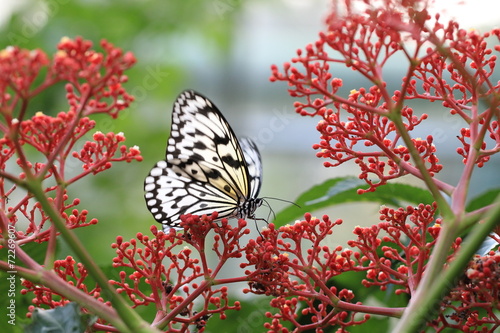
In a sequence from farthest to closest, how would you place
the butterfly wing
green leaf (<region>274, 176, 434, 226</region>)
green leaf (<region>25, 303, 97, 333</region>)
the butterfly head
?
the butterfly wing < the butterfly head < green leaf (<region>274, 176, 434, 226</region>) < green leaf (<region>25, 303, 97, 333</region>)

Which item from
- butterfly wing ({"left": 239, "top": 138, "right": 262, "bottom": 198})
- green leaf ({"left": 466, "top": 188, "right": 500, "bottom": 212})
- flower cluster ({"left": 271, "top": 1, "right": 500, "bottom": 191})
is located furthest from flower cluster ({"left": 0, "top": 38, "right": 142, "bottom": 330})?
green leaf ({"left": 466, "top": 188, "right": 500, "bottom": 212})

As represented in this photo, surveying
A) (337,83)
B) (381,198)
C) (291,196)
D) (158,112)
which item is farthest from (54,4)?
(337,83)

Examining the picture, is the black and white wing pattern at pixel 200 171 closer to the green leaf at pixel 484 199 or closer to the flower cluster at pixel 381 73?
the flower cluster at pixel 381 73

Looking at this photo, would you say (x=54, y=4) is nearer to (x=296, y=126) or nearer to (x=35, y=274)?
(x=296, y=126)

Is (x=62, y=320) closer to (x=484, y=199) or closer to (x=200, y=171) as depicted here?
(x=200, y=171)

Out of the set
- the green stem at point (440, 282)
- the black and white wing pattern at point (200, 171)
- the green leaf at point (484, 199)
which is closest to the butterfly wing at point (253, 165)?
the black and white wing pattern at point (200, 171)

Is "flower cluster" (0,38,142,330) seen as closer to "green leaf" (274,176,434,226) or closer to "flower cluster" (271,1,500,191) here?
"flower cluster" (271,1,500,191)
